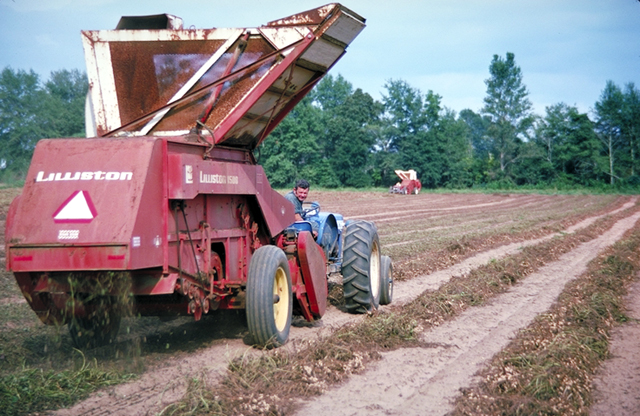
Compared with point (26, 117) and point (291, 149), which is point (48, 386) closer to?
point (26, 117)

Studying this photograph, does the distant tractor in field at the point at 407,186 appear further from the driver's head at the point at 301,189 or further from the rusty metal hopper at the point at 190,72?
the rusty metal hopper at the point at 190,72

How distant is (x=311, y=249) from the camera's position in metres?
6.71

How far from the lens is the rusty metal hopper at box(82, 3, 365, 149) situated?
598 centimetres

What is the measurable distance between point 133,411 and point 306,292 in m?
2.76

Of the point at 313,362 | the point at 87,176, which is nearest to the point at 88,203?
the point at 87,176

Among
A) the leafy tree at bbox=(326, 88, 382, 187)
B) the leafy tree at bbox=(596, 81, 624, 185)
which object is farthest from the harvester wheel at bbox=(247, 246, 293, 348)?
the leafy tree at bbox=(596, 81, 624, 185)

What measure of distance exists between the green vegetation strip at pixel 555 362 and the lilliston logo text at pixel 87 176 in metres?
2.97

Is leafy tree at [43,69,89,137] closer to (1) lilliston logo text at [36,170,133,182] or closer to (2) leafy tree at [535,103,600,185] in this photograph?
(1) lilliston logo text at [36,170,133,182]

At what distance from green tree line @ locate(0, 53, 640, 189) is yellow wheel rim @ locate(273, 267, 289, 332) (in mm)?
47675

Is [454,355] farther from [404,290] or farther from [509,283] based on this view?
[509,283]

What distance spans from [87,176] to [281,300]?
2417mm

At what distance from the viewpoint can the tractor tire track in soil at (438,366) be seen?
4613 millimetres

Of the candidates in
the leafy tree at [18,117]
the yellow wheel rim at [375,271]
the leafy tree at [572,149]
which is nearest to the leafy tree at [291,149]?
the leafy tree at [18,117]

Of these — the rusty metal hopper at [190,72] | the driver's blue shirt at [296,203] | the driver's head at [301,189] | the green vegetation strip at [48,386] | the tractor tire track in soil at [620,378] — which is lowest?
the tractor tire track in soil at [620,378]
